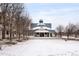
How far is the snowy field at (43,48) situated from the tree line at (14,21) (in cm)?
16

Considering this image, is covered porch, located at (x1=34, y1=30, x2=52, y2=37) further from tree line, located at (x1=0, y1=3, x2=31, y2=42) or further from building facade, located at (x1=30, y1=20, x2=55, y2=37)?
tree line, located at (x1=0, y1=3, x2=31, y2=42)

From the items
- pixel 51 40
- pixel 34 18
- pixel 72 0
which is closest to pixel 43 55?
pixel 51 40

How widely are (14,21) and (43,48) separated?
2.06 ft

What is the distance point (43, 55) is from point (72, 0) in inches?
36.8

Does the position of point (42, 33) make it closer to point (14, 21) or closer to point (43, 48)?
point (43, 48)

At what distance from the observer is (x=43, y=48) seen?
4.07 metres

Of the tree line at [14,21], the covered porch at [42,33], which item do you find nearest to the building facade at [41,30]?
the covered porch at [42,33]

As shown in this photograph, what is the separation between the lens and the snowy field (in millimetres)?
4016

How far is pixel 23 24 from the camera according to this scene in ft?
13.7

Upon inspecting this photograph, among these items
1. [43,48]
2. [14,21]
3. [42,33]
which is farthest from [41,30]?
[14,21]

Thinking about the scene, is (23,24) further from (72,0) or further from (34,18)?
(72,0)

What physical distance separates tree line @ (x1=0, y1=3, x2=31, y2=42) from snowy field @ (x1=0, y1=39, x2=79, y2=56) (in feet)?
0.54

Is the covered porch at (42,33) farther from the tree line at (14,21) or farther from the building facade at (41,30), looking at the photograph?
the tree line at (14,21)

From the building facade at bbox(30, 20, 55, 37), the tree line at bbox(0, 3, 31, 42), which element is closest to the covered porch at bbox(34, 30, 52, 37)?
the building facade at bbox(30, 20, 55, 37)
